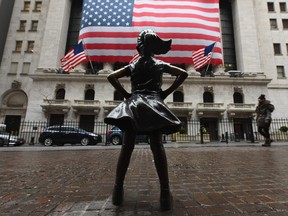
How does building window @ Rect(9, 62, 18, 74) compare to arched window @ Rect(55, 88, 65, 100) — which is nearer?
arched window @ Rect(55, 88, 65, 100)

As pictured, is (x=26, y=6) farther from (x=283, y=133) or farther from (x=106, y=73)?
(x=283, y=133)

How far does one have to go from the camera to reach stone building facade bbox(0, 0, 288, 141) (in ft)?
84.0

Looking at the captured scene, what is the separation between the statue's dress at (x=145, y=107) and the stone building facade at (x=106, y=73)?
75.7 ft

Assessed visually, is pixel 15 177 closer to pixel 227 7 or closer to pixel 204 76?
pixel 204 76

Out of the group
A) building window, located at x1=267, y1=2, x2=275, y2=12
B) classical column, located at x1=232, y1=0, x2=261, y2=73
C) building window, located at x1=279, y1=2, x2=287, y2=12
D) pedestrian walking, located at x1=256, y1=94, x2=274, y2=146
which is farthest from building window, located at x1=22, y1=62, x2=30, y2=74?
building window, located at x1=279, y1=2, x2=287, y2=12

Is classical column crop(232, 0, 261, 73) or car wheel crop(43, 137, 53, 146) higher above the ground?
classical column crop(232, 0, 261, 73)

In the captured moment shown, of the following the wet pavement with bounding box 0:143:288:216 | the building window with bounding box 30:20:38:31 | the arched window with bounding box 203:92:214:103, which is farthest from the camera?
the building window with bounding box 30:20:38:31

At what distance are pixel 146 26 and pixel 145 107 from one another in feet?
72.6

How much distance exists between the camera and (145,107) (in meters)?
1.95

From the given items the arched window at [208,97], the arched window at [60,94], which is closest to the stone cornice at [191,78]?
the arched window at [60,94]

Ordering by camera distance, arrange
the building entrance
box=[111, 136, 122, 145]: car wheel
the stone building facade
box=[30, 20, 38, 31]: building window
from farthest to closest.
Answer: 1. box=[30, 20, 38, 31]: building window
2. the building entrance
3. the stone building facade
4. box=[111, 136, 122, 145]: car wheel

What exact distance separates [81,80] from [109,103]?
17.5ft

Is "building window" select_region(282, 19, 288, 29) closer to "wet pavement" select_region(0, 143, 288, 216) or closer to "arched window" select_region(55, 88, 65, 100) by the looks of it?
"arched window" select_region(55, 88, 65, 100)

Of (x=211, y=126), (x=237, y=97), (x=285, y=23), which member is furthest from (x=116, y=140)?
(x=285, y=23)
